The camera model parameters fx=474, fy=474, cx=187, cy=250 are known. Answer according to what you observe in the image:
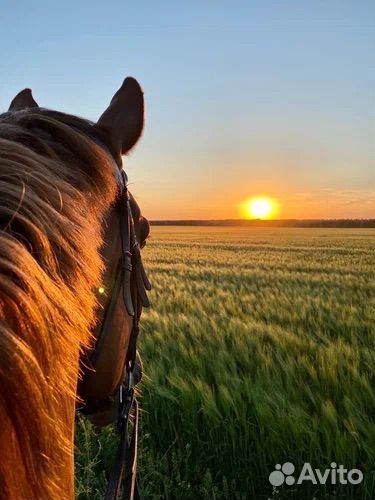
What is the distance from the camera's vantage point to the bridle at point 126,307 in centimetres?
121

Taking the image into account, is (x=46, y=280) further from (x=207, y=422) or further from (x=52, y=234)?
(x=207, y=422)

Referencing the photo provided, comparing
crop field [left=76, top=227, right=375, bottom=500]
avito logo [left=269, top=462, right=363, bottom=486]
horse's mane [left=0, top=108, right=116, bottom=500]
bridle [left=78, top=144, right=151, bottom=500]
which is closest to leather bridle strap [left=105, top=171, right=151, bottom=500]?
bridle [left=78, top=144, right=151, bottom=500]

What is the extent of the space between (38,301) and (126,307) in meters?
0.58

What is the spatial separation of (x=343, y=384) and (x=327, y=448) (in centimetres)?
74

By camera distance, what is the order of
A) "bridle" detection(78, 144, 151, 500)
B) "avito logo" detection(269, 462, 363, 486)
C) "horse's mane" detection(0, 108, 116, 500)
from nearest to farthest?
"horse's mane" detection(0, 108, 116, 500)
"bridle" detection(78, 144, 151, 500)
"avito logo" detection(269, 462, 363, 486)

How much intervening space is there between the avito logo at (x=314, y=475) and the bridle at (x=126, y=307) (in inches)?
51.7

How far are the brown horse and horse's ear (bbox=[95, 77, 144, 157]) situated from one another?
0.23m

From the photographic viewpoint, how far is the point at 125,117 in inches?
53.7

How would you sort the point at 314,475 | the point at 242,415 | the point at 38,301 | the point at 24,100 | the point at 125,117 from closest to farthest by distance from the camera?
the point at 38,301 < the point at 125,117 < the point at 24,100 < the point at 314,475 < the point at 242,415

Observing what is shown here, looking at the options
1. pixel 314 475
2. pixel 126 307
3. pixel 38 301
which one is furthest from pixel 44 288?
pixel 314 475

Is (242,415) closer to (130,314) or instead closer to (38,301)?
(130,314)

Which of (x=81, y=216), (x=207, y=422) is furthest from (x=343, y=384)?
(x=81, y=216)

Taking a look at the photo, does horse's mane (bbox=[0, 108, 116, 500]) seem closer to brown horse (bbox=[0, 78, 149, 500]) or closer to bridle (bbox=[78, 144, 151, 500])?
→ brown horse (bbox=[0, 78, 149, 500])

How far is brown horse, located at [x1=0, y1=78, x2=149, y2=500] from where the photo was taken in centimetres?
62
